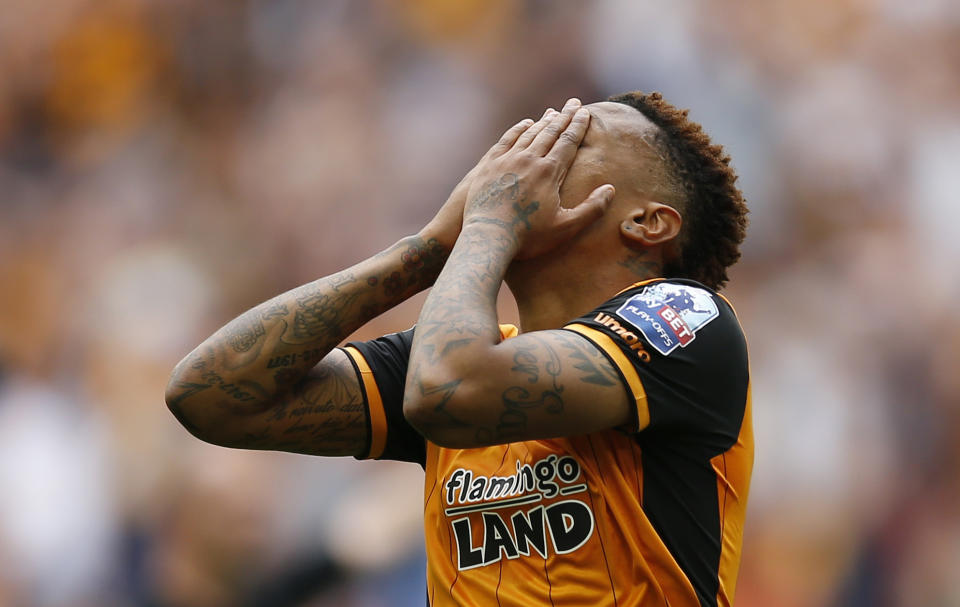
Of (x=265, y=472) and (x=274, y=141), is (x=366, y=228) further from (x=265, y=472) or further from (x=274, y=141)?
(x=265, y=472)

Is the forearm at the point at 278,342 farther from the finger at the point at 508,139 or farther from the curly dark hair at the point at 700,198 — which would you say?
the curly dark hair at the point at 700,198

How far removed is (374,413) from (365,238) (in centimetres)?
361

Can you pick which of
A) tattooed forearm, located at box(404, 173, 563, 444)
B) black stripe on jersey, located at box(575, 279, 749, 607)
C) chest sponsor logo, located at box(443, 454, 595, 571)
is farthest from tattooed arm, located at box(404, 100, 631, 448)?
chest sponsor logo, located at box(443, 454, 595, 571)

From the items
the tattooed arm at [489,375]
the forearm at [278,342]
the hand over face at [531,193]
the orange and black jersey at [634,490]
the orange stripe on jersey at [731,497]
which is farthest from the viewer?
the forearm at [278,342]

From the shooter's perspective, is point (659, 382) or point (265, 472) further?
point (265, 472)

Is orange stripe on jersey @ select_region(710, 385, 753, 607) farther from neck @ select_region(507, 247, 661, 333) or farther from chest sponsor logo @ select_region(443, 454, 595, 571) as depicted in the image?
neck @ select_region(507, 247, 661, 333)

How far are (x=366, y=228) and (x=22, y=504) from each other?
8.40 ft

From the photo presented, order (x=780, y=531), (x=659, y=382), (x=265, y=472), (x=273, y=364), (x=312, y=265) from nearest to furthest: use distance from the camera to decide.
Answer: (x=659, y=382) < (x=273, y=364) < (x=780, y=531) < (x=265, y=472) < (x=312, y=265)

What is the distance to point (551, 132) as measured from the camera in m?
2.68

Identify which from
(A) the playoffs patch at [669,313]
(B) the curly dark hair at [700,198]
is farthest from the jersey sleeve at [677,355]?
(B) the curly dark hair at [700,198]

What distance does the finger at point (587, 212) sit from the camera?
257 cm

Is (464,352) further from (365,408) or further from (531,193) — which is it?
(365,408)

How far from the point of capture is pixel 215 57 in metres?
6.97

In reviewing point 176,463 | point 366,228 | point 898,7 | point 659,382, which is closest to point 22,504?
point 176,463
